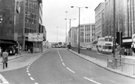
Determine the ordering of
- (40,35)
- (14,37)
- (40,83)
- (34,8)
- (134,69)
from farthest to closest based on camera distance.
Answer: (34,8) → (40,35) → (14,37) → (134,69) → (40,83)

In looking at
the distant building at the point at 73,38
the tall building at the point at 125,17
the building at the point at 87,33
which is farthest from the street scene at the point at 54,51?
the building at the point at 87,33

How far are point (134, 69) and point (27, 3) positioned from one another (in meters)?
45.0

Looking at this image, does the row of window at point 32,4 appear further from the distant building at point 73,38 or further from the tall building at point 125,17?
the distant building at point 73,38

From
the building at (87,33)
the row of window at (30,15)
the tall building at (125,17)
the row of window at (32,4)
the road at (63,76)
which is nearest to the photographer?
the road at (63,76)

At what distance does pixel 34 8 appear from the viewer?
2212 inches

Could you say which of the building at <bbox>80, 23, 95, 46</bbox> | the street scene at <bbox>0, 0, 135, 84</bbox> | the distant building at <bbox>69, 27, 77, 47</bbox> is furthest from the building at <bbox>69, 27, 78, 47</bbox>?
the street scene at <bbox>0, 0, 135, 84</bbox>

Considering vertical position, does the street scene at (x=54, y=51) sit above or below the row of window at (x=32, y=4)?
below

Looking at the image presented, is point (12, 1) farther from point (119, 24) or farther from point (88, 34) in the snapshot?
point (88, 34)

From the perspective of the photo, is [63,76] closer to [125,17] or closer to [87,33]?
[125,17]

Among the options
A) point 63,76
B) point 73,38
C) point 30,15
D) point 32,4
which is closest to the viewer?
point 63,76

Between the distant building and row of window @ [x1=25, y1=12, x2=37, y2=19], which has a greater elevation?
row of window @ [x1=25, y1=12, x2=37, y2=19]

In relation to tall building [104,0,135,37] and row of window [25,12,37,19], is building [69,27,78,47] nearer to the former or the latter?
tall building [104,0,135,37]

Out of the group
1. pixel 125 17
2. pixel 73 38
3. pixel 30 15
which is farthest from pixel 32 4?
pixel 73 38

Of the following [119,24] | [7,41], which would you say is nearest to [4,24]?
[7,41]
